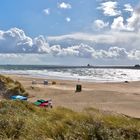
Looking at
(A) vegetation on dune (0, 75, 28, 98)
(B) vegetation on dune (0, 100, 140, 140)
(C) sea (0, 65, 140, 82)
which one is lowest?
(C) sea (0, 65, 140, 82)

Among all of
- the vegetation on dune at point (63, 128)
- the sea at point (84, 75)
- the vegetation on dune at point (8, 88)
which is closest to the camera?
the vegetation on dune at point (63, 128)

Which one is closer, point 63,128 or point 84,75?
point 63,128

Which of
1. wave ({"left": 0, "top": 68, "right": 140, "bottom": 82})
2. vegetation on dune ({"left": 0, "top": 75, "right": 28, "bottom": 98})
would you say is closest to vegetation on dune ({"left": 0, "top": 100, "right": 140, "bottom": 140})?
vegetation on dune ({"left": 0, "top": 75, "right": 28, "bottom": 98})

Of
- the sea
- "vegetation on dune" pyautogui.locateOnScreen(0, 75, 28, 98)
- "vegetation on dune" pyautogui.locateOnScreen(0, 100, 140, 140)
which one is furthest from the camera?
the sea

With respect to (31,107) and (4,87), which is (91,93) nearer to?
(4,87)

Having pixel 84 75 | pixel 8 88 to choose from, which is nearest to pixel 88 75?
pixel 84 75

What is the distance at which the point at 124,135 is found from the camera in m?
7.72

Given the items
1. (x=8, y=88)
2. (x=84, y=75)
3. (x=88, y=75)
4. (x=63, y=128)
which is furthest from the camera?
(x=88, y=75)

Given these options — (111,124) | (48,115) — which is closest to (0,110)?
(48,115)

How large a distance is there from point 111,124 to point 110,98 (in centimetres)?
1797

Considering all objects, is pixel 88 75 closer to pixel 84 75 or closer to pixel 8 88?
pixel 84 75

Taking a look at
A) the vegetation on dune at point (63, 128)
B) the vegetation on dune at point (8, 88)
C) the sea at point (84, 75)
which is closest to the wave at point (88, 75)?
the sea at point (84, 75)

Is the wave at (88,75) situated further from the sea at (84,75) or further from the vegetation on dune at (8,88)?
the vegetation on dune at (8,88)

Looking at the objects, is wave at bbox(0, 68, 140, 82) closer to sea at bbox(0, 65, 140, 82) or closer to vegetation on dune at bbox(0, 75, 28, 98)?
sea at bbox(0, 65, 140, 82)
